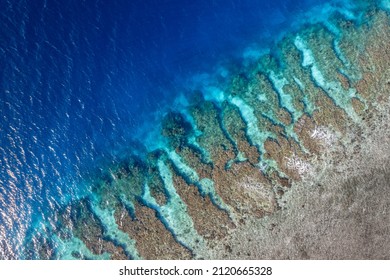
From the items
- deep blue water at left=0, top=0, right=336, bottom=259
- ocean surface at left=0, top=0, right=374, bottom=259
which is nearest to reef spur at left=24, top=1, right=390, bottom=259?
ocean surface at left=0, top=0, right=374, bottom=259

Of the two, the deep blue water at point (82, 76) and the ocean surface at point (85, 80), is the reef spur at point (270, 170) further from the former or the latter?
the deep blue water at point (82, 76)

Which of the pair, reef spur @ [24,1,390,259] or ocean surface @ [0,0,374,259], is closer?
reef spur @ [24,1,390,259]

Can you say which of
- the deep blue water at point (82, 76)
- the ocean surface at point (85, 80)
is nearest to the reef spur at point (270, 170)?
the ocean surface at point (85, 80)

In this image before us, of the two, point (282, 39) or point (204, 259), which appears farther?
point (282, 39)

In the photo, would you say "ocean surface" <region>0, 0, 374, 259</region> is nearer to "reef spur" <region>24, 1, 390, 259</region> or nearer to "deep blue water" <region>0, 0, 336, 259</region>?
"deep blue water" <region>0, 0, 336, 259</region>

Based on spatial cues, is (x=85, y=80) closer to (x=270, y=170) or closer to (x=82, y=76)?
(x=82, y=76)
